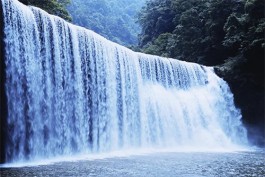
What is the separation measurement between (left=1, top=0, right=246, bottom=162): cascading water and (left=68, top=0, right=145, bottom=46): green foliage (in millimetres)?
44143

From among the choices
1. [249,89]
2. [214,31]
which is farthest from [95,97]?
[214,31]

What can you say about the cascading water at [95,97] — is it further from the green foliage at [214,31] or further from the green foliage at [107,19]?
the green foliage at [107,19]

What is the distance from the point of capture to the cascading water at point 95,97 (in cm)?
1067

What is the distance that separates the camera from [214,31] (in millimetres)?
25000

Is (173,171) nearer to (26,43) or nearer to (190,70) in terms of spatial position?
(26,43)

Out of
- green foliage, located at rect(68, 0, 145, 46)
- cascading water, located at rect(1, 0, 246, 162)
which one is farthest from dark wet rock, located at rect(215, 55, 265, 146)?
green foliage, located at rect(68, 0, 145, 46)

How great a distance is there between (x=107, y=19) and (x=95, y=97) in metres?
55.5

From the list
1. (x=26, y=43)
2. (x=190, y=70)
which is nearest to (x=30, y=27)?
(x=26, y=43)

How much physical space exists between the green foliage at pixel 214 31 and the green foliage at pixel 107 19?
30460 mm

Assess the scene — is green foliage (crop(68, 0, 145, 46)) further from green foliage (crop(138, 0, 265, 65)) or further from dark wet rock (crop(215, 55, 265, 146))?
dark wet rock (crop(215, 55, 265, 146))

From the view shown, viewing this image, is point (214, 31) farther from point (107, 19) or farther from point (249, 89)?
point (107, 19)

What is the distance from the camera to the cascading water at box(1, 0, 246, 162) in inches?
420

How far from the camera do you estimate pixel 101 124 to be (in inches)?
555

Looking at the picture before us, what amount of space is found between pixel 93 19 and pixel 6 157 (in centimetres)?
5628
